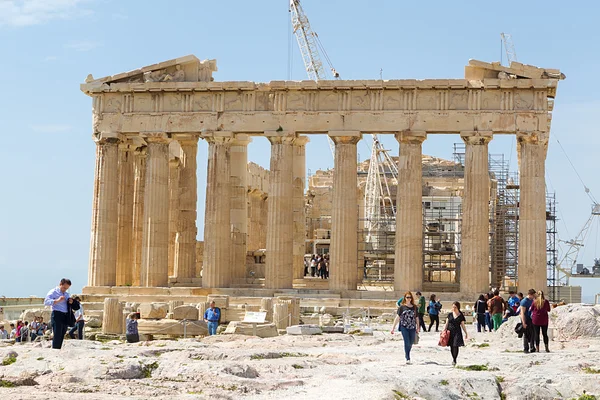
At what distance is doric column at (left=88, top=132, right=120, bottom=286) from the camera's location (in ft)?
161

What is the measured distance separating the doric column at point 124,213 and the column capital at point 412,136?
43.5ft

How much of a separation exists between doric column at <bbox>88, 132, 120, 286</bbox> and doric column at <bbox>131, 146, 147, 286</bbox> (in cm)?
288

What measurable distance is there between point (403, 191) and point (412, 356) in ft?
71.8

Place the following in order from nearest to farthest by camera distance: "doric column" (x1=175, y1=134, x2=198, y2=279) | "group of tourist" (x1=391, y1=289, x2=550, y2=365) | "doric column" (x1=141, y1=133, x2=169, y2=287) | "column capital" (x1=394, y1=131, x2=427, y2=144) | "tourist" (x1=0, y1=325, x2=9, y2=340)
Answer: "group of tourist" (x1=391, y1=289, x2=550, y2=365), "tourist" (x1=0, y1=325, x2=9, y2=340), "column capital" (x1=394, y1=131, x2=427, y2=144), "doric column" (x1=141, y1=133, x2=169, y2=287), "doric column" (x1=175, y1=134, x2=198, y2=279)

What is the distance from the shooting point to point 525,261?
149 feet

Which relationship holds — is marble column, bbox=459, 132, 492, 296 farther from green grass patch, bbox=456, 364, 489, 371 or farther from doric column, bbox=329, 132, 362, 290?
green grass patch, bbox=456, 364, 489, 371

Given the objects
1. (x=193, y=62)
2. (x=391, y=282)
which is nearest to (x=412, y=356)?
(x=193, y=62)

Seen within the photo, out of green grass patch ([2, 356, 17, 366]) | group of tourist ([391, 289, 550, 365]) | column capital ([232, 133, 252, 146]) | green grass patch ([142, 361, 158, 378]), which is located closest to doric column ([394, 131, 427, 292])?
column capital ([232, 133, 252, 146])

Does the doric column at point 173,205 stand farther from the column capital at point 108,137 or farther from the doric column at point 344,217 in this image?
the doric column at point 344,217

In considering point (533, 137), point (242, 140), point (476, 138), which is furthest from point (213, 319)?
point (242, 140)

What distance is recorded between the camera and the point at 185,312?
36875mm

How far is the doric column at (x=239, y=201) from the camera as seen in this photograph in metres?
52.0

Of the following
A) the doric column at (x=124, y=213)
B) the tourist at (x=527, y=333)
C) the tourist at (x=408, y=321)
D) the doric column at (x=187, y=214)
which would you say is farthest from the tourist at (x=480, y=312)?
the doric column at (x=124, y=213)

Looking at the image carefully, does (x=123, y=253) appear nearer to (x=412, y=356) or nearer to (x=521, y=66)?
(x=521, y=66)
